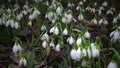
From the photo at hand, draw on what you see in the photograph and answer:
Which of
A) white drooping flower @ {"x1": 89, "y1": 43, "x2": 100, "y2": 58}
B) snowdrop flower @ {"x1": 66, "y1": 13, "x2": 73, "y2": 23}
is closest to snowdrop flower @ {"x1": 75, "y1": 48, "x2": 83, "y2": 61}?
white drooping flower @ {"x1": 89, "y1": 43, "x2": 100, "y2": 58}

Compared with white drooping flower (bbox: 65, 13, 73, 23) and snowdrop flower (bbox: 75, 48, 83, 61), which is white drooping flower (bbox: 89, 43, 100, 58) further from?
white drooping flower (bbox: 65, 13, 73, 23)

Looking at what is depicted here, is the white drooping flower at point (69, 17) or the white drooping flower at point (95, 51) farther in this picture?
the white drooping flower at point (69, 17)

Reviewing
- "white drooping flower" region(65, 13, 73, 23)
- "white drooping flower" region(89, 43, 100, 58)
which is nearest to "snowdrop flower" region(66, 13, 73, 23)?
"white drooping flower" region(65, 13, 73, 23)

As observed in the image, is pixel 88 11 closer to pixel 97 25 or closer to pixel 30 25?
pixel 97 25

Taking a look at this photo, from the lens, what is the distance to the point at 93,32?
15.2 ft

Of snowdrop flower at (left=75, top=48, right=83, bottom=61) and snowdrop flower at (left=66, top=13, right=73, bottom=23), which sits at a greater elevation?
snowdrop flower at (left=66, top=13, right=73, bottom=23)

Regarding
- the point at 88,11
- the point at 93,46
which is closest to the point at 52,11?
the point at 88,11

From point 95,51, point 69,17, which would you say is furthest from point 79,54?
point 69,17

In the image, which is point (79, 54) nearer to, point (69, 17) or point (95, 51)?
point (95, 51)

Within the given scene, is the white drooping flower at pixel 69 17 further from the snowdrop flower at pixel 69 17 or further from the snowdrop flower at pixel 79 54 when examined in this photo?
the snowdrop flower at pixel 79 54

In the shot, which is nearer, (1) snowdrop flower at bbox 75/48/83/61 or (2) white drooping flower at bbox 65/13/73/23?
(1) snowdrop flower at bbox 75/48/83/61

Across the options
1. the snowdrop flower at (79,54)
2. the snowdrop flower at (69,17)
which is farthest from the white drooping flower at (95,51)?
the snowdrop flower at (69,17)

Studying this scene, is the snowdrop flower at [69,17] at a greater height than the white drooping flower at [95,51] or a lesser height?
greater

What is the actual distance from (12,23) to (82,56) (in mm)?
1780
